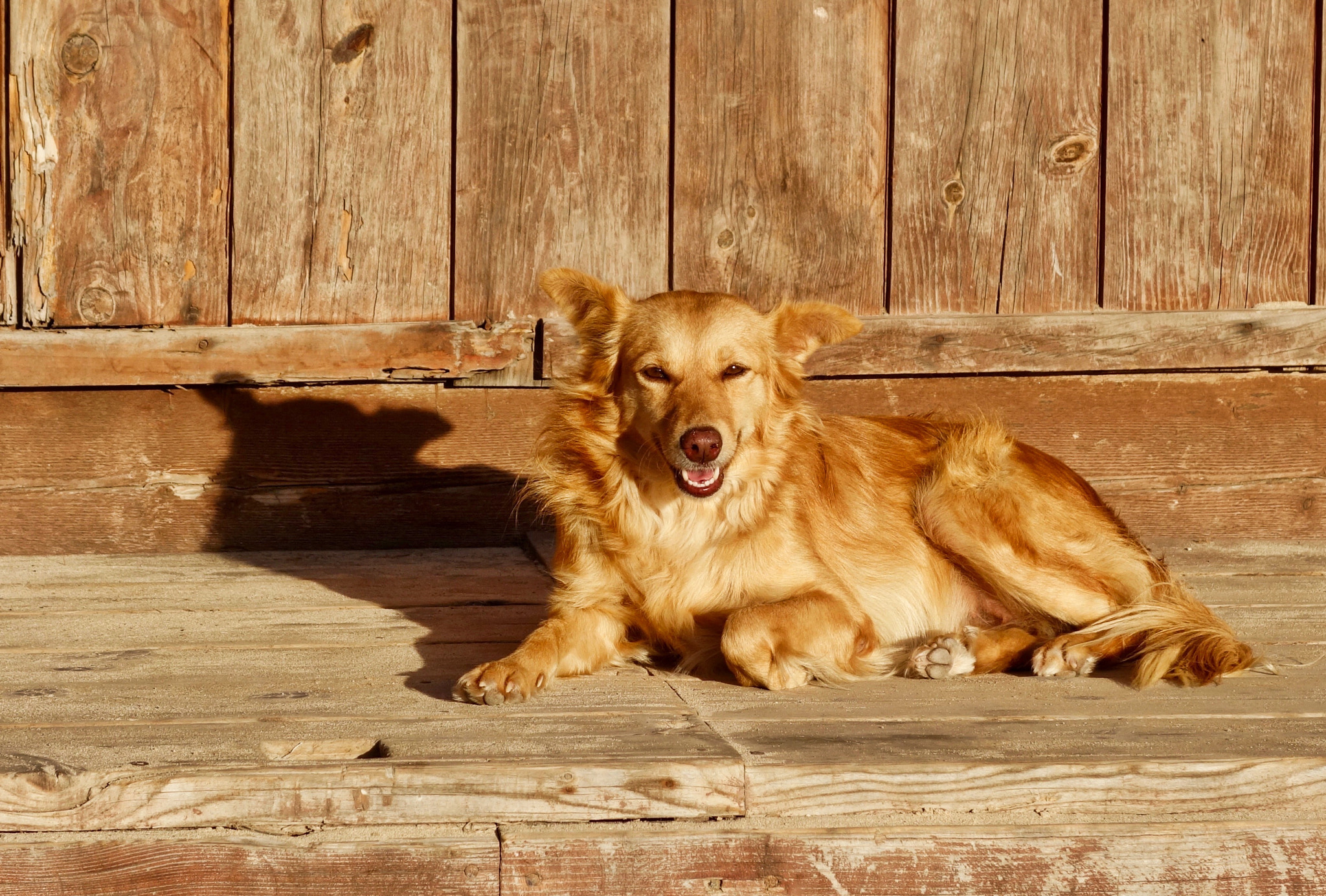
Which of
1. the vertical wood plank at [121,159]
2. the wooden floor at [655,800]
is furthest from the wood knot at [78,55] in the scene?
the wooden floor at [655,800]

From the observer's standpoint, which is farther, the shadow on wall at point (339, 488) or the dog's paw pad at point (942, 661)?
the shadow on wall at point (339, 488)

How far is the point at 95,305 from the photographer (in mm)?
4035

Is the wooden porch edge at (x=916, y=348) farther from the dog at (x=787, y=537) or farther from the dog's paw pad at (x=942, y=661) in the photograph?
the dog's paw pad at (x=942, y=661)

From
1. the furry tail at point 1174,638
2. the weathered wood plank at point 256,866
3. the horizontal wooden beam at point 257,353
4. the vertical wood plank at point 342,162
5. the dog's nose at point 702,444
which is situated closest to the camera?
the weathered wood plank at point 256,866

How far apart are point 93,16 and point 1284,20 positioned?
3854mm

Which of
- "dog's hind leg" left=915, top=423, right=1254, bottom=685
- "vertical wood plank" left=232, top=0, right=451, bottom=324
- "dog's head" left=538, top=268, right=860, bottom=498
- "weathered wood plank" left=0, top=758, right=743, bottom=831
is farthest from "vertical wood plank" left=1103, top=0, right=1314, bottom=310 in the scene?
"weathered wood plank" left=0, top=758, right=743, bottom=831

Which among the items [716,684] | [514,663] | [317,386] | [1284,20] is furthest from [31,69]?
[1284,20]

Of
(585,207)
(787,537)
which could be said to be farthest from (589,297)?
(585,207)

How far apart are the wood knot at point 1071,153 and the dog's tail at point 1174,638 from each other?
160 centimetres

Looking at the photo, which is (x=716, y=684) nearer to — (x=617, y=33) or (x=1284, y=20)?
(x=617, y=33)

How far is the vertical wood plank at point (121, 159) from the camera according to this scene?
397 cm

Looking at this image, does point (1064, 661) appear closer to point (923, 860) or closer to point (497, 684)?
point (923, 860)

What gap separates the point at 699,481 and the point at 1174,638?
1131 mm

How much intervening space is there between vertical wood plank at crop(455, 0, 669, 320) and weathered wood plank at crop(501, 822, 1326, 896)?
2483 mm
